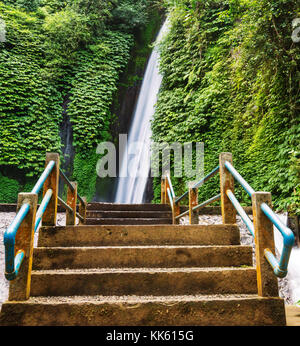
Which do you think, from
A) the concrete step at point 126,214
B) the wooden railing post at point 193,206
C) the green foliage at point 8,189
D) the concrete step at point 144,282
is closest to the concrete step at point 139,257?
the concrete step at point 144,282

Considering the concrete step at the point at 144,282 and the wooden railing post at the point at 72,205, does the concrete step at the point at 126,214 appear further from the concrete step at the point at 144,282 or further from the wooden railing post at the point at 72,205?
the concrete step at the point at 144,282

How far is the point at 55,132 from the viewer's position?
8.95m

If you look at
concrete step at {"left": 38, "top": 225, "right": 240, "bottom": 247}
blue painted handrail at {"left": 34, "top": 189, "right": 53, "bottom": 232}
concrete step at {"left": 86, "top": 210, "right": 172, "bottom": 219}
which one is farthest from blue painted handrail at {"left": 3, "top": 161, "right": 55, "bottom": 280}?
concrete step at {"left": 86, "top": 210, "right": 172, "bottom": 219}

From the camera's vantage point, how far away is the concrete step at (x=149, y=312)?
1689 millimetres

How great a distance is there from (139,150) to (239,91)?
4286 mm

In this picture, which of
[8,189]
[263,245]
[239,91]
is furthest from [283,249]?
[8,189]

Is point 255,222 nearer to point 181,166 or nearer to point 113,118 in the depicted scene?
point 181,166

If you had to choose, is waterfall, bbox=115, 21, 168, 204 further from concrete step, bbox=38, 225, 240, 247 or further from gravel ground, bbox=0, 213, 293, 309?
concrete step, bbox=38, 225, 240, 247

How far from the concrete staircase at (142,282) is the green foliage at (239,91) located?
279 cm

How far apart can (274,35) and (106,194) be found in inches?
268

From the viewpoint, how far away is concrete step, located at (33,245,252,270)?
2252mm

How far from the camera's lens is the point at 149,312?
1.74 m

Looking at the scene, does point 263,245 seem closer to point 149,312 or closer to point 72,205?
point 149,312
